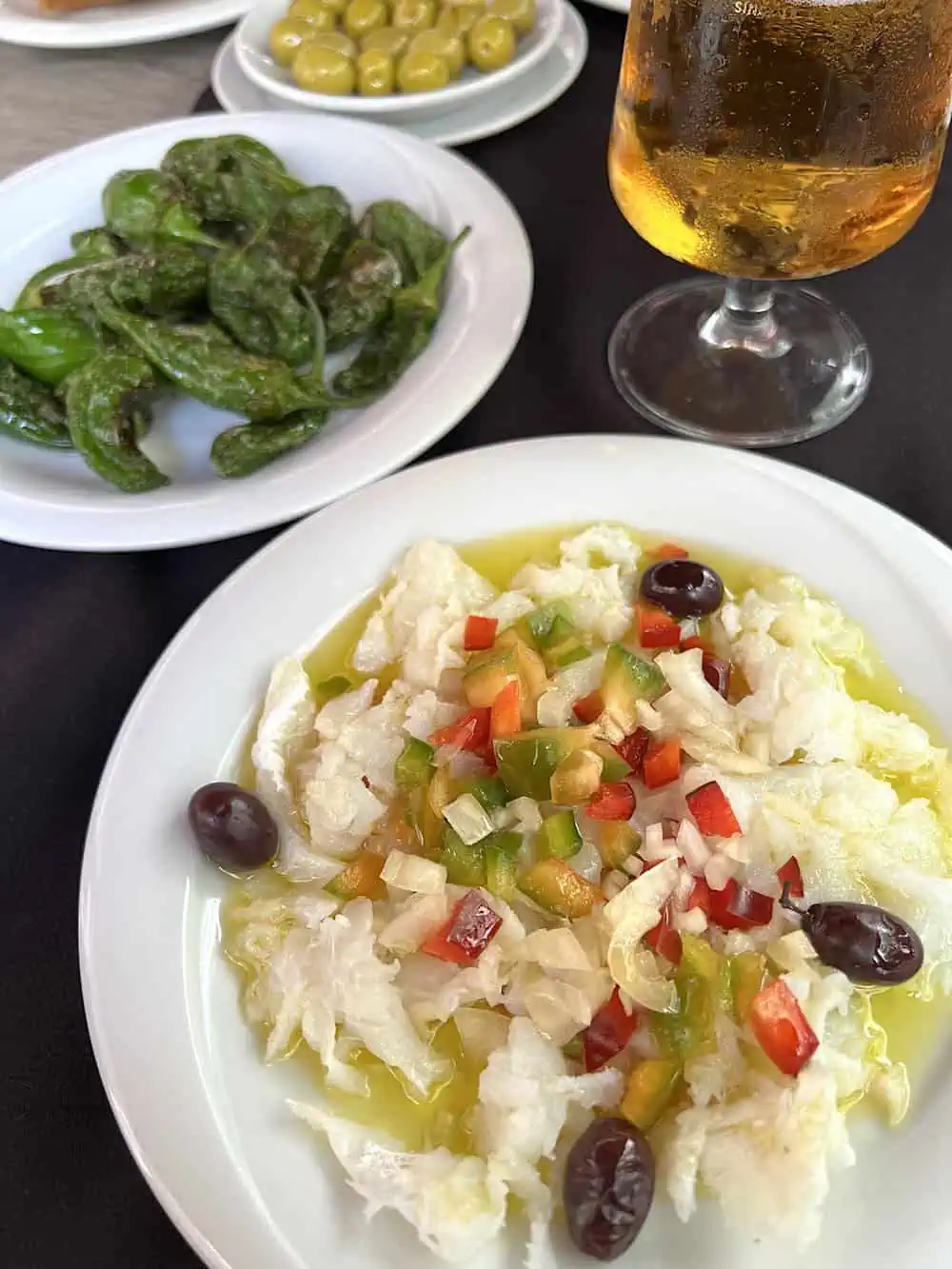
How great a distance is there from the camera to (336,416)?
68.5 inches

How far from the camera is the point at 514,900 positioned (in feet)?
3.80

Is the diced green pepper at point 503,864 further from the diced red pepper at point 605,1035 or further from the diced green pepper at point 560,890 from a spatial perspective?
the diced red pepper at point 605,1035

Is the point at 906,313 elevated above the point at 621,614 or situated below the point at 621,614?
above

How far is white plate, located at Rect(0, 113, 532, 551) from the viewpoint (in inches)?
59.1

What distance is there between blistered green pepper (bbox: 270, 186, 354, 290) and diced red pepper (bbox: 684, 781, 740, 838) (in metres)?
1.19

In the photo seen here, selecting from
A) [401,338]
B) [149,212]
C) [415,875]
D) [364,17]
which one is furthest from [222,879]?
[364,17]

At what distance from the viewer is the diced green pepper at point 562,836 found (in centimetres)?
115

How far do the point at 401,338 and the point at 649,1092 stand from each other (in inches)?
49.3

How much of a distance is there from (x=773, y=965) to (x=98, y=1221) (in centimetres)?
71

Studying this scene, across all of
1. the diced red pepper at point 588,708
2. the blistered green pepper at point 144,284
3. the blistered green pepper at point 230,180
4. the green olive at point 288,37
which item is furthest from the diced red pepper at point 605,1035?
the green olive at point 288,37

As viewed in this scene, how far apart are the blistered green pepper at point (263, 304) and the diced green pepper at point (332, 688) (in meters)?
0.70

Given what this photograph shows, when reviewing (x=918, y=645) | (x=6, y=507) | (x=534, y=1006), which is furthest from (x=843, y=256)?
(x=6, y=507)

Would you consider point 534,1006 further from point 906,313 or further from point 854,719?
point 906,313

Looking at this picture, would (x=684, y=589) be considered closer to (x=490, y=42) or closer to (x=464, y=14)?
(x=490, y=42)
